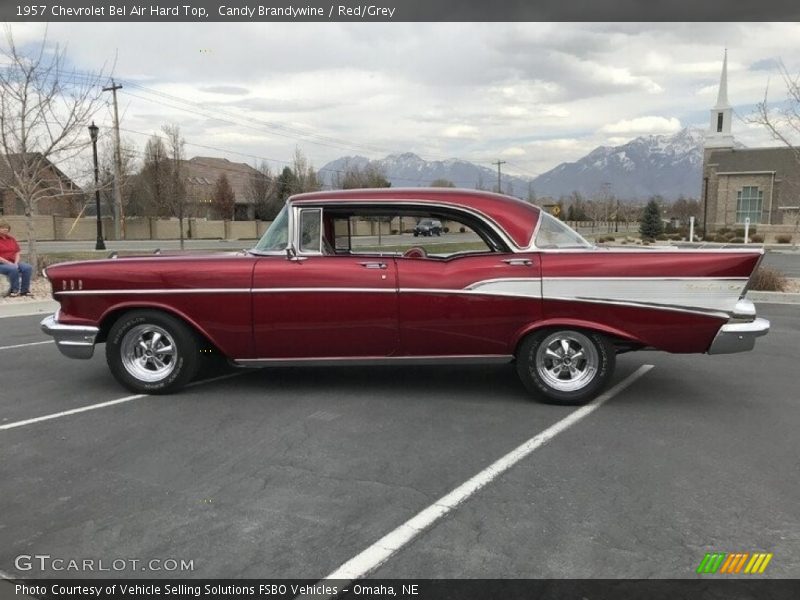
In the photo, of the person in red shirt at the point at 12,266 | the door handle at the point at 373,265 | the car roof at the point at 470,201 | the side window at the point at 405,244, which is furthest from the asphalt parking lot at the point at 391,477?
the person in red shirt at the point at 12,266

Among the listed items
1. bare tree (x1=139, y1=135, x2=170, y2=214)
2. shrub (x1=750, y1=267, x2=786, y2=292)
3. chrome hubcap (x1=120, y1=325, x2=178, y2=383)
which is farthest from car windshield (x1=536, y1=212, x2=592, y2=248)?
bare tree (x1=139, y1=135, x2=170, y2=214)

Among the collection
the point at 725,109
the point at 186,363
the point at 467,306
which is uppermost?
the point at 725,109

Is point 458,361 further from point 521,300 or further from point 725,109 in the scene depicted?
point 725,109

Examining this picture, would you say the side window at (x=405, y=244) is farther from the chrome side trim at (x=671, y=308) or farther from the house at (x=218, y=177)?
the house at (x=218, y=177)

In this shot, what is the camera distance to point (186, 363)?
18.1 feet

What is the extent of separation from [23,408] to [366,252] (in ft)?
10.6

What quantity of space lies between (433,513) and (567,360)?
92.1 inches

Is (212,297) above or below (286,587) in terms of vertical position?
above

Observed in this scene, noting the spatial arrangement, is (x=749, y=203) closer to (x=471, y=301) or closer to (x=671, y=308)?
(x=671, y=308)

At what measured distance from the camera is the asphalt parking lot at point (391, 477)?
9.86ft

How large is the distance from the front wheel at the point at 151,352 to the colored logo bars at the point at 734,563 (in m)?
4.23

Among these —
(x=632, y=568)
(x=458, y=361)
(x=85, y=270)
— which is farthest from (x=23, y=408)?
(x=632, y=568)

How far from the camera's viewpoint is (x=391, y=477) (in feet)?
12.7

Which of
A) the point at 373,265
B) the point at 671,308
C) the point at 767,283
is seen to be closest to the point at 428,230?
the point at 767,283
